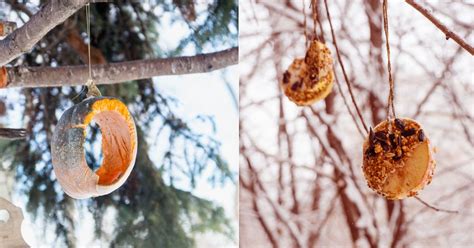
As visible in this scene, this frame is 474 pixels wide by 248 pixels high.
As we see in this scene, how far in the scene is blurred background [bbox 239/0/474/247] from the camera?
1.85 m

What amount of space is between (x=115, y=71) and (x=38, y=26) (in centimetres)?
60

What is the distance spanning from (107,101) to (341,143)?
786 millimetres

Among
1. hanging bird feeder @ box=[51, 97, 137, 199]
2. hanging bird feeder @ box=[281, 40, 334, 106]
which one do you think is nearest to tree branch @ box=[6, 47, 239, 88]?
hanging bird feeder @ box=[51, 97, 137, 199]

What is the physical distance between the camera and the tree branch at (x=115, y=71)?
2.00 meters

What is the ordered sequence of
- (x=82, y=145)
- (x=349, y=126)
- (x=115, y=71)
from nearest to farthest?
(x=82, y=145)
(x=349, y=126)
(x=115, y=71)

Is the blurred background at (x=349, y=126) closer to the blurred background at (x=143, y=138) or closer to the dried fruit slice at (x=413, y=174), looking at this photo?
the blurred background at (x=143, y=138)

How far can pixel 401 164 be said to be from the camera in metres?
0.80

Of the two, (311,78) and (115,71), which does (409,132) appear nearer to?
(311,78)

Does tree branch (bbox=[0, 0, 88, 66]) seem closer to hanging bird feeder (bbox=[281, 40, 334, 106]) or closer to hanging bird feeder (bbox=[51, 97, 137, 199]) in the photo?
hanging bird feeder (bbox=[51, 97, 137, 199])

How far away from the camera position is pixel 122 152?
1446 millimetres

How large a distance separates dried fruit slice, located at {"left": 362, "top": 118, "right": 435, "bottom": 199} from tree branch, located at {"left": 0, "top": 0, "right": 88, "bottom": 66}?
69cm

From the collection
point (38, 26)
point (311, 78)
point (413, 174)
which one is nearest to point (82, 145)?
point (38, 26)

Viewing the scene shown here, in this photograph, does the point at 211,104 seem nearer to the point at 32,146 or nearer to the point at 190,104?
the point at 190,104

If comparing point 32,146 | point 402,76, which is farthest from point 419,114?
point 32,146
